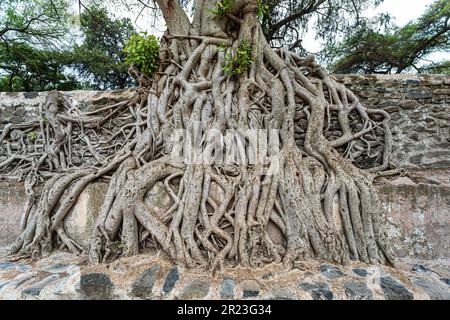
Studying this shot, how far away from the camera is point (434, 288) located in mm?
1486

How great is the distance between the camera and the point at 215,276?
1.54 meters

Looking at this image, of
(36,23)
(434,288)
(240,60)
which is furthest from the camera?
(36,23)

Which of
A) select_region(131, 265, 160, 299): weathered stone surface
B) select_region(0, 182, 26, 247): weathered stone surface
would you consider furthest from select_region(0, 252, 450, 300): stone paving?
select_region(0, 182, 26, 247): weathered stone surface

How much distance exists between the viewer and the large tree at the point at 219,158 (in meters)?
1.77

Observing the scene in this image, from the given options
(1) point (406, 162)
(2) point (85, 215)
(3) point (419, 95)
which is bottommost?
(2) point (85, 215)

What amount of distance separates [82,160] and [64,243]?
3.48 ft

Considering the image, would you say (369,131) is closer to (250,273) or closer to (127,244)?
(250,273)

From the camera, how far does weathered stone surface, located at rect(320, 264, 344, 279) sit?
1548mm

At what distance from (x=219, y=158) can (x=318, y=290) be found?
1272mm

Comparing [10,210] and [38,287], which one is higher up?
[10,210]

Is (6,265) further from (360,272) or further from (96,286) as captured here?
(360,272)

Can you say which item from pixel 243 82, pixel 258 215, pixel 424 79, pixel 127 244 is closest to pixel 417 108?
pixel 424 79

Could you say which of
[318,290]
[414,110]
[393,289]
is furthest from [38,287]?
[414,110]

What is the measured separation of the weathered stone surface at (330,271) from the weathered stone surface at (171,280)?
3.29ft
